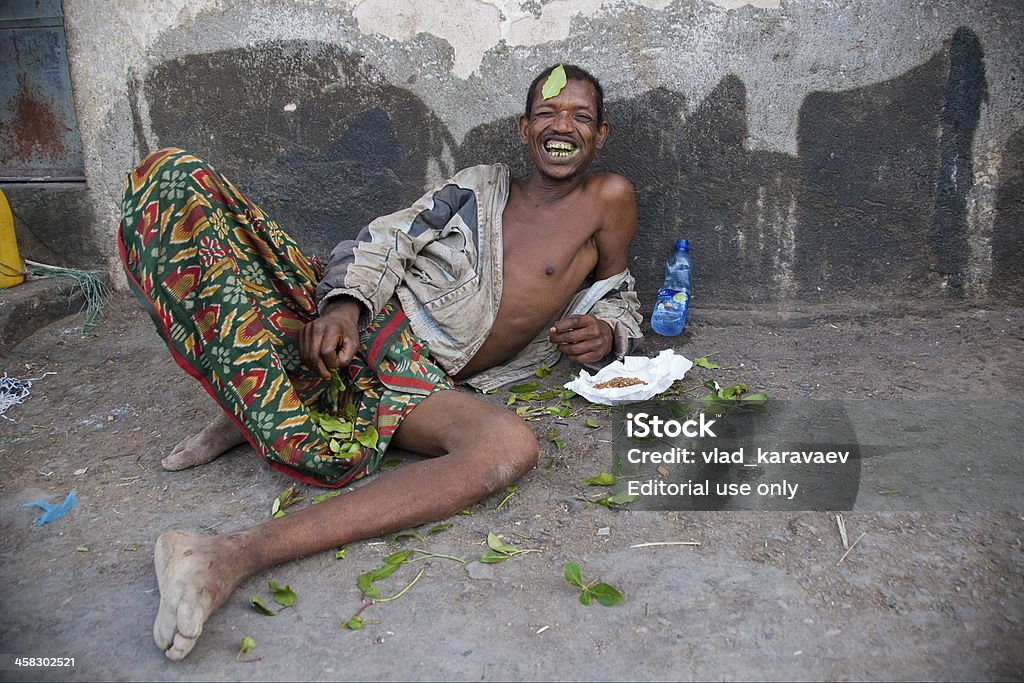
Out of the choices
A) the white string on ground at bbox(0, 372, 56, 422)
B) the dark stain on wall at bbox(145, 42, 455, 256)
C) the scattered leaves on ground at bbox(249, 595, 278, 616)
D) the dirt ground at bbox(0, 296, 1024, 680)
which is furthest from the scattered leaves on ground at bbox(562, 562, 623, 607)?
the white string on ground at bbox(0, 372, 56, 422)

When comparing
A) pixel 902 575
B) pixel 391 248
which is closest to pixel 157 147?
pixel 391 248

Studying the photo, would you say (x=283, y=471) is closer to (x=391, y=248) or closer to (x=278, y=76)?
(x=391, y=248)

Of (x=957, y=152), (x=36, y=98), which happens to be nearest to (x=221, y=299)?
(x=36, y=98)

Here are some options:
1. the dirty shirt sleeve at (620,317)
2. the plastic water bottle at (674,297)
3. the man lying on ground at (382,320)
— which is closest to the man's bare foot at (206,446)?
the man lying on ground at (382,320)

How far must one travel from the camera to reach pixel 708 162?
3107 mm

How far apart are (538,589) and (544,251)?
1.36m

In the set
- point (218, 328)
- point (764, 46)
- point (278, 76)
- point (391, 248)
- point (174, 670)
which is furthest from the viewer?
point (278, 76)

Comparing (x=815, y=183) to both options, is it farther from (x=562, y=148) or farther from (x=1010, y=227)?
(x=562, y=148)

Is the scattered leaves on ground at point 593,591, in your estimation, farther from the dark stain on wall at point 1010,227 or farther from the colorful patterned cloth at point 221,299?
the dark stain on wall at point 1010,227

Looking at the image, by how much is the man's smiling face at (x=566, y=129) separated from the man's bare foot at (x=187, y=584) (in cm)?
166

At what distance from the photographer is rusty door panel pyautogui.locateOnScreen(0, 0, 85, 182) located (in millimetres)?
3396

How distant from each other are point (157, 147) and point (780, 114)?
2556 mm

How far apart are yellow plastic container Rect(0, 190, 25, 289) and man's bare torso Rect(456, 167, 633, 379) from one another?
2.10 meters

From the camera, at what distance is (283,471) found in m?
2.12
